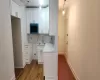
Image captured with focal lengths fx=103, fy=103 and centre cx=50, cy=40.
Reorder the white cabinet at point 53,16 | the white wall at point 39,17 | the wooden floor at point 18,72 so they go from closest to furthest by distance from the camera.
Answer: the white cabinet at point 53,16 → the wooden floor at point 18,72 → the white wall at point 39,17

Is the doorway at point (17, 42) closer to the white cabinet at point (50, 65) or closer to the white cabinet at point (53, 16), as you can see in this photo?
the white cabinet at point (50, 65)

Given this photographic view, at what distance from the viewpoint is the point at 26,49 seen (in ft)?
16.0

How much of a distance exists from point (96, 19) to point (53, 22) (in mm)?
1607

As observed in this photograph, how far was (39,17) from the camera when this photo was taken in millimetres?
5348

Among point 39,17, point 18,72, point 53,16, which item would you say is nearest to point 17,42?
point 18,72

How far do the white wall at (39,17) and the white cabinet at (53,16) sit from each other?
2105mm

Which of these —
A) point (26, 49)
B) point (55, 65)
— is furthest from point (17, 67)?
point (55, 65)

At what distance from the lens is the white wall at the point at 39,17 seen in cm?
530

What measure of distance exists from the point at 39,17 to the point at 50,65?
2.93 metres

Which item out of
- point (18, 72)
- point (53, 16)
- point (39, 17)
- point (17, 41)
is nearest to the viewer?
point (53, 16)

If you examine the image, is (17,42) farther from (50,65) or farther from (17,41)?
(50,65)

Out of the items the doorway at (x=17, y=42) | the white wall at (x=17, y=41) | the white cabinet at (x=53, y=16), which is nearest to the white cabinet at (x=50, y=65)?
the white cabinet at (x=53, y=16)

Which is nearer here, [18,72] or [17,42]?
[18,72]

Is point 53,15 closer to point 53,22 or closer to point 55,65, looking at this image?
point 53,22
